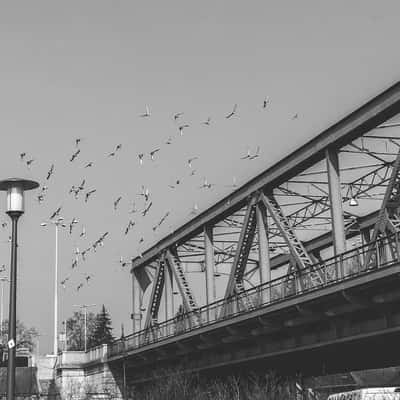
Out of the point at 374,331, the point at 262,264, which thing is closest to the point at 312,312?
the point at 374,331

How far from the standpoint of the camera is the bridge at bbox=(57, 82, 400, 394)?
1028 inches

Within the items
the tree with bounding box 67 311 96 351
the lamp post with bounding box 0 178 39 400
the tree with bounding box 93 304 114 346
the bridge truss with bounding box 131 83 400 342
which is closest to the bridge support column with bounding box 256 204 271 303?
the bridge truss with bounding box 131 83 400 342

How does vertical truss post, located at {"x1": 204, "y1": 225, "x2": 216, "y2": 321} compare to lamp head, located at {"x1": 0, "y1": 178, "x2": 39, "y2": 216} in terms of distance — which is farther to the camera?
vertical truss post, located at {"x1": 204, "y1": 225, "x2": 216, "y2": 321}

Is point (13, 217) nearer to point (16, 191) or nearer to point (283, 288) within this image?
point (16, 191)

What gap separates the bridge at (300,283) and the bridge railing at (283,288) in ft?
0.25

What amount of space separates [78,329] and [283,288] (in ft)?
494

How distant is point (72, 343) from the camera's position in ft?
573

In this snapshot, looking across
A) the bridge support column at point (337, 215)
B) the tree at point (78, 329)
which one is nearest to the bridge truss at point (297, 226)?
the bridge support column at point (337, 215)

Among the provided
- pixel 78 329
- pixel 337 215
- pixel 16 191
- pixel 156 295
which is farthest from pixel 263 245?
pixel 78 329

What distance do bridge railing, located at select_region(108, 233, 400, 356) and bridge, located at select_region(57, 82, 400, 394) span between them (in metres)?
0.08

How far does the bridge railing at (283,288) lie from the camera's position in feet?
84.1

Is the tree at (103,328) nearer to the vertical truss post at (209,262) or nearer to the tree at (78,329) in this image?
the tree at (78,329)

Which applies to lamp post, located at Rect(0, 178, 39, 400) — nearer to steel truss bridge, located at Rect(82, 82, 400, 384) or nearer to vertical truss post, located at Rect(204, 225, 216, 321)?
steel truss bridge, located at Rect(82, 82, 400, 384)

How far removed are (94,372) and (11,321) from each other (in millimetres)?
41822
